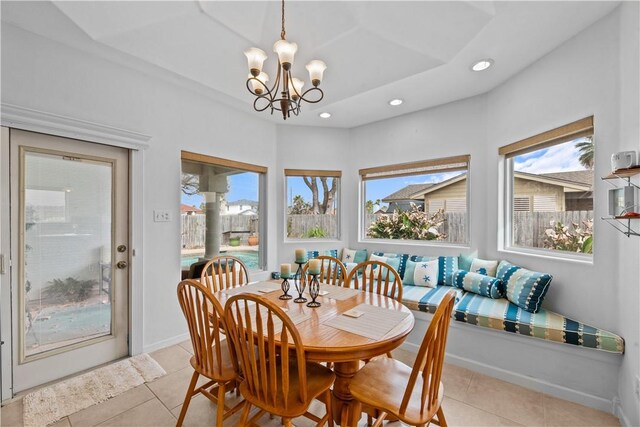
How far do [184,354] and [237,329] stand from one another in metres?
1.75

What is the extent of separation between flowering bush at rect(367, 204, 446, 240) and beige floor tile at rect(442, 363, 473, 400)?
164 cm

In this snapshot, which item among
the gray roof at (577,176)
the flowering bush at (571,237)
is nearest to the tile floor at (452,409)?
the flowering bush at (571,237)

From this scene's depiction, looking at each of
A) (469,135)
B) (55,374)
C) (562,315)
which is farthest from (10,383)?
(469,135)

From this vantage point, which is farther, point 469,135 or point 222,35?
point 469,135

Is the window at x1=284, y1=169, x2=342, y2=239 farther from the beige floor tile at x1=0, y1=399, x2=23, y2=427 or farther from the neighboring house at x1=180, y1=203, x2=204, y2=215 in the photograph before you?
the beige floor tile at x1=0, y1=399, x2=23, y2=427

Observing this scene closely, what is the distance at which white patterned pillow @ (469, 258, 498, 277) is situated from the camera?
9.53 feet

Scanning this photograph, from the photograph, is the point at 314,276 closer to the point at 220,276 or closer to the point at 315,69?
the point at 220,276

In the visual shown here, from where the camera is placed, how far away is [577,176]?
237cm

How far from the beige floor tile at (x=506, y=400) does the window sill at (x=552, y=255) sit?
3.54 ft

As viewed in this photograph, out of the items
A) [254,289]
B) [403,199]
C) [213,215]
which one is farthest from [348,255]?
[254,289]

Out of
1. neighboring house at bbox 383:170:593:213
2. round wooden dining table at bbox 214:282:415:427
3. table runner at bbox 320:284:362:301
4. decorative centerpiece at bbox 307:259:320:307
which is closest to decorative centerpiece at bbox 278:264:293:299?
round wooden dining table at bbox 214:282:415:427

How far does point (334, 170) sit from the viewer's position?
4289 millimetres

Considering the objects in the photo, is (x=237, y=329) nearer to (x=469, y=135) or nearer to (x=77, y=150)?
(x=77, y=150)

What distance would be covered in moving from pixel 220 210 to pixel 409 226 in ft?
8.35
